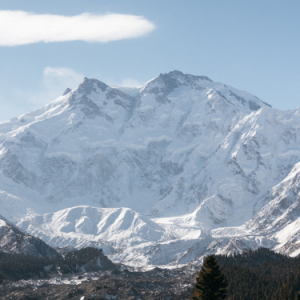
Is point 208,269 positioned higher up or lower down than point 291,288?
higher up

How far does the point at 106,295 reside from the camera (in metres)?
197

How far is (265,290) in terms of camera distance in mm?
197375

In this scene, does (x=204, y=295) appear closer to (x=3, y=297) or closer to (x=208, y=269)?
(x=208, y=269)

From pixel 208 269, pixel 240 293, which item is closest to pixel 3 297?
pixel 240 293

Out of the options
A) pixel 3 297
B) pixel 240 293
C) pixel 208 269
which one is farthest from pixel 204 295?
pixel 3 297

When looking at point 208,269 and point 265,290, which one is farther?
point 265,290

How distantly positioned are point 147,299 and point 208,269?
116 metres

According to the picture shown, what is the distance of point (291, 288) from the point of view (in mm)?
197125

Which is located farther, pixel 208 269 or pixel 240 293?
pixel 240 293

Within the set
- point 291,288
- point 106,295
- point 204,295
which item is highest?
point 204,295

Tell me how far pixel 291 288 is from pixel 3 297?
113 metres

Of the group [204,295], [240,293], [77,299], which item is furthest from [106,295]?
[204,295]

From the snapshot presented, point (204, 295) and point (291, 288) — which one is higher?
point (204, 295)

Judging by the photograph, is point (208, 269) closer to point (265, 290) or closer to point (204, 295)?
point (204, 295)
